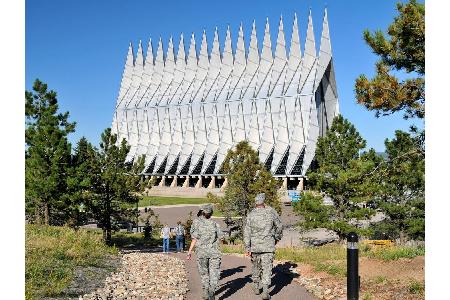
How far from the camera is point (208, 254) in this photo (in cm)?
787

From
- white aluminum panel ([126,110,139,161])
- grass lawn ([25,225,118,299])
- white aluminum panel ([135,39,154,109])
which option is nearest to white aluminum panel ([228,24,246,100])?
white aluminum panel ([135,39,154,109])

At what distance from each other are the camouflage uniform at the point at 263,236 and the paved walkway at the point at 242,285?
0.66 metres

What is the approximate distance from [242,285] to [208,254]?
1893mm

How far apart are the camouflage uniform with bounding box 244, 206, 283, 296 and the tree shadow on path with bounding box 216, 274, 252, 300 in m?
0.87

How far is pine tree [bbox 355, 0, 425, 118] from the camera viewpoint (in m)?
9.05

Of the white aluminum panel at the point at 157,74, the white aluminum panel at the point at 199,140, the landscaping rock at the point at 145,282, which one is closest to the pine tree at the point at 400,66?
the landscaping rock at the point at 145,282

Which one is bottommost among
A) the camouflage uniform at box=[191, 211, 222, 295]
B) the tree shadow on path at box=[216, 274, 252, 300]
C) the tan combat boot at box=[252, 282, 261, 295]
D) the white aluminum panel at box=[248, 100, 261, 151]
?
the tree shadow on path at box=[216, 274, 252, 300]

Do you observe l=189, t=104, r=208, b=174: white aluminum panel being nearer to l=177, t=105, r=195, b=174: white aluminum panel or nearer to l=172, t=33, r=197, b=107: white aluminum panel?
l=177, t=105, r=195, b=174: white aluminum panel

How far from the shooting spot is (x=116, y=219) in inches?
1044

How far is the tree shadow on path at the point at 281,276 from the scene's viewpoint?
895cm
